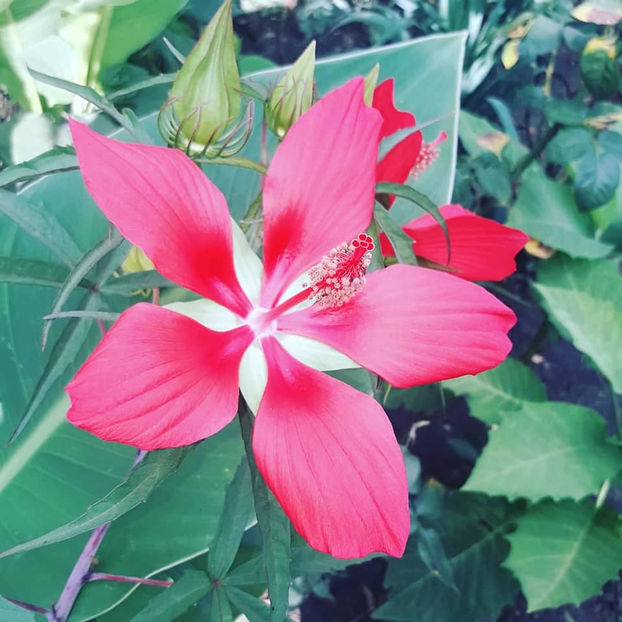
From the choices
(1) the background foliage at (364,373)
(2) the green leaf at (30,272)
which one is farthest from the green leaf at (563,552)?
(2) the green leaf at (30,272)

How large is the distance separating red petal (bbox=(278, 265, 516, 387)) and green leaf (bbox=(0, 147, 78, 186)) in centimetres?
18

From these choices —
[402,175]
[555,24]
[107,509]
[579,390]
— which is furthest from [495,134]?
[107,509]

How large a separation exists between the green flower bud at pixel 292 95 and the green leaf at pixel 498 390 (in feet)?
2.24

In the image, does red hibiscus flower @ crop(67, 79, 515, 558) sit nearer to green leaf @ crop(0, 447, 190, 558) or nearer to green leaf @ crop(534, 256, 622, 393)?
green leaf @ crop(0, 447, 190, 558)

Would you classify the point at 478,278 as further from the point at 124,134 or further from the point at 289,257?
the point at 124,134

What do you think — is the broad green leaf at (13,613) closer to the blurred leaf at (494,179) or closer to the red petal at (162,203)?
the red petal at (162,203)

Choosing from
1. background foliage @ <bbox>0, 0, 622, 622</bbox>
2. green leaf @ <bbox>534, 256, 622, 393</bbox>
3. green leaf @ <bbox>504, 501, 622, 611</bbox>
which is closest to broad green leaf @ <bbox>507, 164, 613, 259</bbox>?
background foliage @ <bbox>0, 0, 622, 622</bbox>

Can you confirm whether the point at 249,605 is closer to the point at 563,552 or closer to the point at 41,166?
the point at 41,166

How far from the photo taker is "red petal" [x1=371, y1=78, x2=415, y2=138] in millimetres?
451

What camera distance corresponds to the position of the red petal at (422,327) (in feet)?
1.18

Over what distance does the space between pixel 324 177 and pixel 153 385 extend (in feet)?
0.55

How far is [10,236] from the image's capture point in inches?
21.9

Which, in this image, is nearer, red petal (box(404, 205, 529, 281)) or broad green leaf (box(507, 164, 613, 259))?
red petal (box(404, 205, 529, 281))

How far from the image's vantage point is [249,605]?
493 mm
